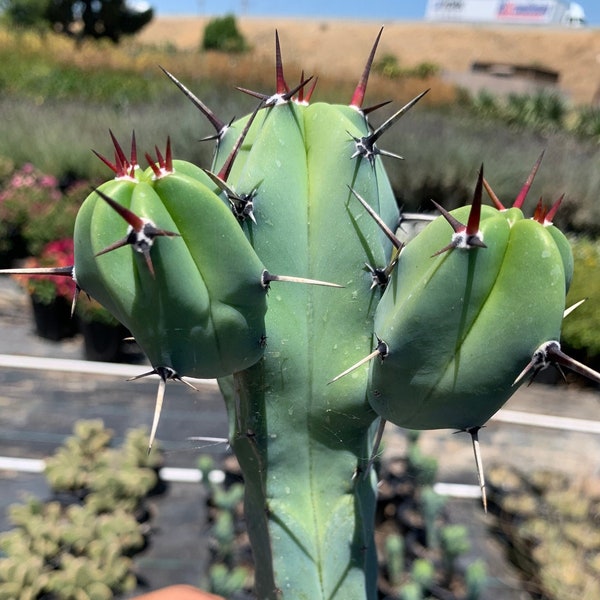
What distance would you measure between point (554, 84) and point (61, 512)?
33567 mm

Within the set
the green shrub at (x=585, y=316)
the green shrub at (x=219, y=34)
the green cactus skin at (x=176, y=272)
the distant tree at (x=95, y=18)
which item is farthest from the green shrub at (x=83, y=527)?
the green shrub at (x=219, y=34)

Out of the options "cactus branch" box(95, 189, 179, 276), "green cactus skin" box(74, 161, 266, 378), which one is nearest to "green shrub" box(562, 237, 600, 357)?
"green cactus skin" box(74, 161, 266, 378)

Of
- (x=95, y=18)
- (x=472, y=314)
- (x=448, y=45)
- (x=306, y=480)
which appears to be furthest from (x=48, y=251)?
(x=448, y=45)

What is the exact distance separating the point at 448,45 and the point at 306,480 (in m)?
38.6

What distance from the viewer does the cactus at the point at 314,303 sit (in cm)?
67

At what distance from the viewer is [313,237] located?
35.5 inches

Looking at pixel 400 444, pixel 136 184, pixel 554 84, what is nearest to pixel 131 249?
pixel 136 184

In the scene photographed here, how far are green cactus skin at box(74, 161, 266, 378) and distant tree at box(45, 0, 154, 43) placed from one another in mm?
27624

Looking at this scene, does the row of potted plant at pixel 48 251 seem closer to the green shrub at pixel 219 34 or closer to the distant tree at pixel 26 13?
the distant tree at pixel 26 13

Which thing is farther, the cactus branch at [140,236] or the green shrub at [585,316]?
the green shrub at [585,316]

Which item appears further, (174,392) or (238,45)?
(238,45)

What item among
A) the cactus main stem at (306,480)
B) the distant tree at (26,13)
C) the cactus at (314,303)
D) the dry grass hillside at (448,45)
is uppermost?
the cactus at (314,303)

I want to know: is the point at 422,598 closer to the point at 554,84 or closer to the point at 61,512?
the point at 61,512

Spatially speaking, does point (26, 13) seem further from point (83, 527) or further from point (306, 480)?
point (306, 480)
